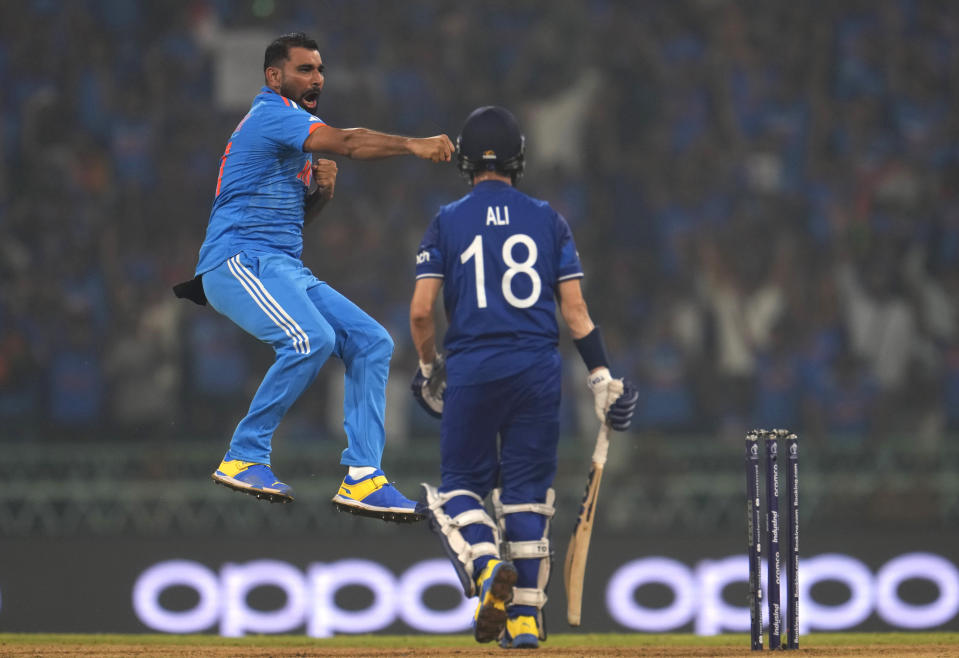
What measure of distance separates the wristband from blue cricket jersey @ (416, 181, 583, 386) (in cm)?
19

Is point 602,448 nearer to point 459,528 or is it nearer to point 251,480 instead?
point 459,528

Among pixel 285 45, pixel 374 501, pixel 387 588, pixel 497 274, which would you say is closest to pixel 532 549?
pixel 374 501

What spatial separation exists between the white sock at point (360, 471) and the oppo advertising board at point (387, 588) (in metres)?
3.36

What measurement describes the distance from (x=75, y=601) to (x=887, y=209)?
9.15 meters

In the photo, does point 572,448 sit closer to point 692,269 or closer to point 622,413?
point 692,269

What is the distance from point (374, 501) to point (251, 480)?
23.9 inches

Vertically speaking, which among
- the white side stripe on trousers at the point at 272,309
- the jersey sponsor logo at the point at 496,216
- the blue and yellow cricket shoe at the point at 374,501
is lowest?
the blue and yellow cricket shoe at the point at 374,501

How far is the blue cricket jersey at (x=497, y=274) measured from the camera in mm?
6516

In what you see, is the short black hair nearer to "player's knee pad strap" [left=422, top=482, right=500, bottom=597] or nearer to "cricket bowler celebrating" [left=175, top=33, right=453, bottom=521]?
"cricket bowler celebrating" [left=175, top=33, right=453, bottom=521]

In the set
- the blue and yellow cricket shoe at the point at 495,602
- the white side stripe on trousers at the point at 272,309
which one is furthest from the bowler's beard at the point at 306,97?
the blue and yellow cricket shoe at the point at 495,602

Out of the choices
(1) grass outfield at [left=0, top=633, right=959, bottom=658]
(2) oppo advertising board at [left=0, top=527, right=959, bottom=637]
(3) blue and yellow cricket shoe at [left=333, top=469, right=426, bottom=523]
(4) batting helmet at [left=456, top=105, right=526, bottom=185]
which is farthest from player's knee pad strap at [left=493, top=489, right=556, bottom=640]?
(2) oppo advertising board at [left=0, top=527, right=959, bottom=637]

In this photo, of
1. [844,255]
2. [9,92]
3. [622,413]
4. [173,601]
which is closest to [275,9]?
[9,92]

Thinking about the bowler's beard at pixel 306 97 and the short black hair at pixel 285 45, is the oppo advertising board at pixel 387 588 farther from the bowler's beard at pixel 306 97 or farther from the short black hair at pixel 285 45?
the short black hair at pixel 285 45

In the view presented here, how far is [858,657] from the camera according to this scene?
686 centimetres
